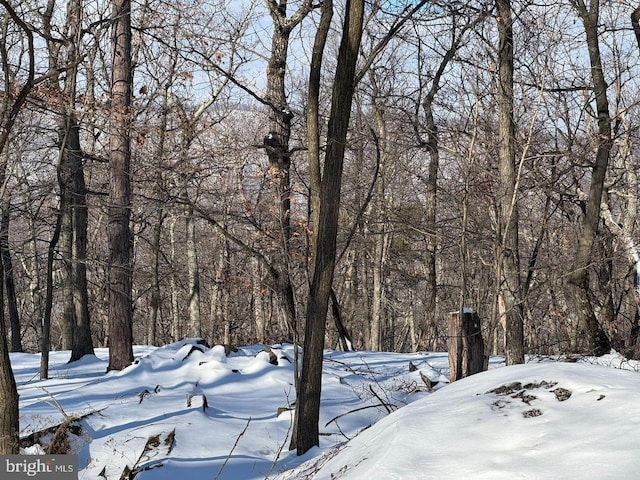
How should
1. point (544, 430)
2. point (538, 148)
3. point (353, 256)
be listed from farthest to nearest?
point (353, 256) < point (538, 148) < point (544, 430)

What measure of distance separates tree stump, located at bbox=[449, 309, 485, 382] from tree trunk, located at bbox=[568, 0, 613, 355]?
192 inches

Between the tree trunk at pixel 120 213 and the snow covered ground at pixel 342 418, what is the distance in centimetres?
71

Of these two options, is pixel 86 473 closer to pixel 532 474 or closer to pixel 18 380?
pixel 532 474

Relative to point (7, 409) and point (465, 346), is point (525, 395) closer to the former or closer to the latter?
point (465, 346)

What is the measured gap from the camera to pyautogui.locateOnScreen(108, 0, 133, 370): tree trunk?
9922 mm

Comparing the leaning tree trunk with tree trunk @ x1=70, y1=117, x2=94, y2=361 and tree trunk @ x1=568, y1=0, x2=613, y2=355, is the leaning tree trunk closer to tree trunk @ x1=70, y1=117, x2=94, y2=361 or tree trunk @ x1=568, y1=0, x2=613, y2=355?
tree trunk @ x1=70, y1=117, x2=94, y2=361

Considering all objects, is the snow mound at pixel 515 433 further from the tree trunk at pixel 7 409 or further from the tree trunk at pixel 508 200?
the tree trunk at pixel 508 200

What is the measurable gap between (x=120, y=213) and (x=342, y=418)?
537cm

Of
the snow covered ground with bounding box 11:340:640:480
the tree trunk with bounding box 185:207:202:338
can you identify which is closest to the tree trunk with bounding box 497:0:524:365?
the snow covered ground with bounding box 11:340:640:480

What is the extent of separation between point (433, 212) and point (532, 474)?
1429 centimetres

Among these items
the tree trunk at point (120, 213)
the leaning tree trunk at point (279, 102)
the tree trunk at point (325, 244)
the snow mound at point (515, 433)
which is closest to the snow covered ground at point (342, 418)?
the snow mound at point (515, 433)

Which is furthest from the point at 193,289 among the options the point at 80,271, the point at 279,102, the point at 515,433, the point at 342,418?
the point at 515,433

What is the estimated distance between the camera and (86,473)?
17.3ft

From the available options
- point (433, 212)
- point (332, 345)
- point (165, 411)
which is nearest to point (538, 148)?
point (433, 212)
